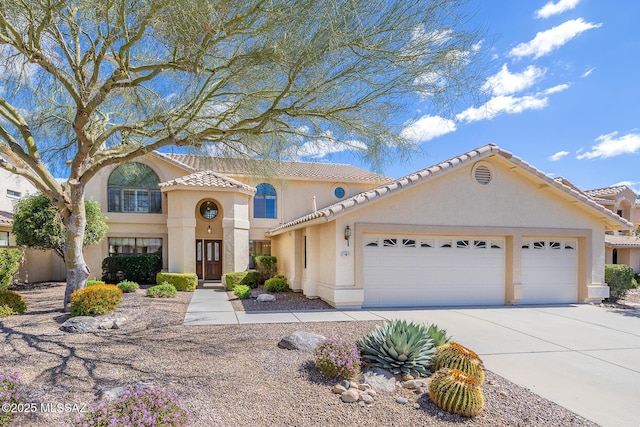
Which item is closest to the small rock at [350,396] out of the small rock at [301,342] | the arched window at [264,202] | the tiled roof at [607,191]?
the small rock at [301,342]

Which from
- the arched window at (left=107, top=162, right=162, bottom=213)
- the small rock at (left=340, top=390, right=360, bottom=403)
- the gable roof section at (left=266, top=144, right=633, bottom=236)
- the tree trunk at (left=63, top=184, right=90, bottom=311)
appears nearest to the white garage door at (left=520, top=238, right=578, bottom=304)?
the gable roof section at (left=266, top=144, right=633, bottom=236)

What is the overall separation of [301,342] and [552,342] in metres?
5.46

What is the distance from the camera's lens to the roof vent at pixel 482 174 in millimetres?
13172

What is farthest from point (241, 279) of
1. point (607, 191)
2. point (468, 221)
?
point (607, 191)

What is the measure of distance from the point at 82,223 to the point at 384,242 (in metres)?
9.08

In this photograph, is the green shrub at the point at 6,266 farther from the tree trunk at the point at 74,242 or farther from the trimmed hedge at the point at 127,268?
the tree trunk at the point at 74,242

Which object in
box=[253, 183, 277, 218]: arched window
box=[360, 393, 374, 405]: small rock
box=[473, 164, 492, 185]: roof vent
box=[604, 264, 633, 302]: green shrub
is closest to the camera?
box=[360, 393, 374, 405]: small rock

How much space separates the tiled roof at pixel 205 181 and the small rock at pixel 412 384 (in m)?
14.7

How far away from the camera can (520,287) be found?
13234 millimetres

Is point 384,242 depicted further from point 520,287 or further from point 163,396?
point 163,396

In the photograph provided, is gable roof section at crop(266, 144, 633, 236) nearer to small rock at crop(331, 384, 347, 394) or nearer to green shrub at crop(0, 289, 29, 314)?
small rock at crop(331, 384, 347, 394)

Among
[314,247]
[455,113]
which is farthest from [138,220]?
[455,113]

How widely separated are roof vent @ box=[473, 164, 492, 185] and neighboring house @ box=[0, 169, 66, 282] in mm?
20269

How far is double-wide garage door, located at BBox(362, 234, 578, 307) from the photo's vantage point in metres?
12.6
